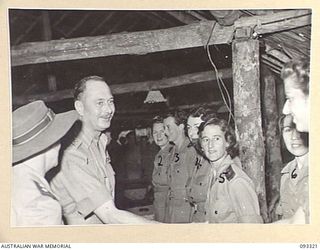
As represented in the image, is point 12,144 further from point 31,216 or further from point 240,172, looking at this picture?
point 240,172

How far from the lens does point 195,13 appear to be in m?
0.83

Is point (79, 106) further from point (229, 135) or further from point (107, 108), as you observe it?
point (229, 135)

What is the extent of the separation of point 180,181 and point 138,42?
0.22 m

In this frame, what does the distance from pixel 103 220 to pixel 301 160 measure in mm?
318

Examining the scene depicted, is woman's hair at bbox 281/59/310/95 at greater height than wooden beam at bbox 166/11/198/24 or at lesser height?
lesser

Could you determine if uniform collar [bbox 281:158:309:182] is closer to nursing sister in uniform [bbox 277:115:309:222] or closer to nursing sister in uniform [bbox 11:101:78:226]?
nursing sister in uniform [bbox 277:115:309:222]

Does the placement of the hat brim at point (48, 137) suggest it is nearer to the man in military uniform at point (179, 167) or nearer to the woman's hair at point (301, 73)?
the man in military uniform at point (179, 167)

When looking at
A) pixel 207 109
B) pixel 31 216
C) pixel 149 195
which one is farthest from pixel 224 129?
pixel 31 216

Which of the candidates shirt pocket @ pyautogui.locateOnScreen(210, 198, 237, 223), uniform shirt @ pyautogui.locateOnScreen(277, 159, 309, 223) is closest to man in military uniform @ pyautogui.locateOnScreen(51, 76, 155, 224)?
shirt pocket @ pyautogui.locateOnScreen(210, 198, 237, 223)

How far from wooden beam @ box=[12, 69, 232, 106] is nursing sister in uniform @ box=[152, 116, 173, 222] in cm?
5

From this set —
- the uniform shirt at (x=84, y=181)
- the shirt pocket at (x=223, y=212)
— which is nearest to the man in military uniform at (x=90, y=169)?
the uniform shirt at (x=84, y=181)

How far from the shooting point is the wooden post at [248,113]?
83 centimetres

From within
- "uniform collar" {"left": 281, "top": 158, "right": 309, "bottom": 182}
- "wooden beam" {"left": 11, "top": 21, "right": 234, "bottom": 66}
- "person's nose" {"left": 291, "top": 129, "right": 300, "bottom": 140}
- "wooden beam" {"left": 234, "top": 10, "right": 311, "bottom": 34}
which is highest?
"wooden beam" {"left": 234, "top": 10, "right": 311, "bottom": 34}

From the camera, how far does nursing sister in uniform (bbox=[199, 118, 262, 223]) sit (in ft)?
2.72
